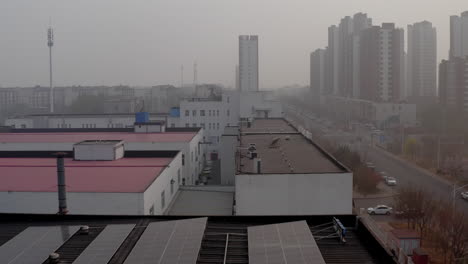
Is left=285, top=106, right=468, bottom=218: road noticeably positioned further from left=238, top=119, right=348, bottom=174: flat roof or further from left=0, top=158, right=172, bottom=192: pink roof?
left=0, top=158, right=172, bottom=192: pink roof

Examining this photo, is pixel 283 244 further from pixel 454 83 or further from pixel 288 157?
pixel 454 83

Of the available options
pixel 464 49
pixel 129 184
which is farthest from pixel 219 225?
pixel 464 49

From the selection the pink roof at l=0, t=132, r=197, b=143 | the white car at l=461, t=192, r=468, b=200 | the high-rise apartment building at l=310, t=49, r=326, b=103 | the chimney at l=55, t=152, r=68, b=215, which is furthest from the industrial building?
the high-rise apartment building at l=310, t=49, r=326, b=103

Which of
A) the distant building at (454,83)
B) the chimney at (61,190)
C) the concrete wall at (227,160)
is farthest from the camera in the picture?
the distant building at (454,83)

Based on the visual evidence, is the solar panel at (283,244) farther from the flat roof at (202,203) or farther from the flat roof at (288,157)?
the flat roof at (202,203)

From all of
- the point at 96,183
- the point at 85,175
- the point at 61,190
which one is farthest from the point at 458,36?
the point at 61,190

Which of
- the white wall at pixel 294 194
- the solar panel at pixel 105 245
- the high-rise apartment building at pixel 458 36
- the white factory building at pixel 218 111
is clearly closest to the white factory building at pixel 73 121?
the white factory building at pixel 218 111
